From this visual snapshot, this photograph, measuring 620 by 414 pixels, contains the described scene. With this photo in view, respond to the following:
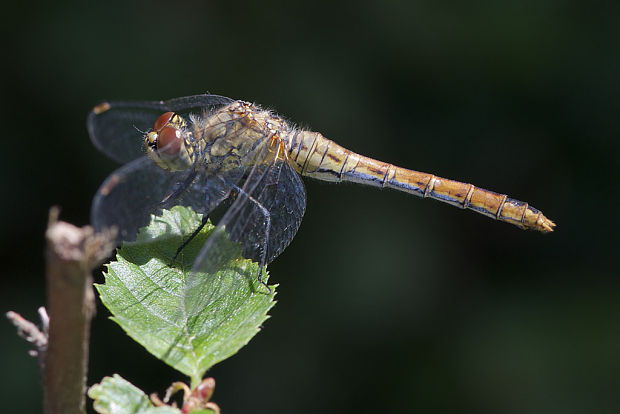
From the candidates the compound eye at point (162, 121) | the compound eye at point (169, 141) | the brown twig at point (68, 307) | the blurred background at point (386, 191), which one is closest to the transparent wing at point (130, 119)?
Answer: the compound eye at point (162, 121)

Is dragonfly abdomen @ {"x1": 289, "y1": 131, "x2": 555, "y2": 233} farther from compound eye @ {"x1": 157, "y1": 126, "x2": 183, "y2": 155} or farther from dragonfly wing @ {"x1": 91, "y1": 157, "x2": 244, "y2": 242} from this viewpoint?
compound eye @ {"x1": 157, "y1": 126, "x2": 183, "y2": 155}

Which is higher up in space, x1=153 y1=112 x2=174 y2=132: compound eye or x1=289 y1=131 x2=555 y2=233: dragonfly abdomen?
x1=289 y1=131 x2=555 y2=233: dragonfly abdomen

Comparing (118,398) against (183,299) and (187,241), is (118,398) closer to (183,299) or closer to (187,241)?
(183,299)

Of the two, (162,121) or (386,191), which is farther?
(386,191)

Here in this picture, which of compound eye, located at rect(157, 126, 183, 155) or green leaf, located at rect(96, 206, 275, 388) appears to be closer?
green leaf, located at rect(96, 206, 275, 388)

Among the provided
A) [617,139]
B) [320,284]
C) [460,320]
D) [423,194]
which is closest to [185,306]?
[423,194]

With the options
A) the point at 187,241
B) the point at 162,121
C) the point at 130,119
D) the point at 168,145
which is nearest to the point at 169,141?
the point at 168,145

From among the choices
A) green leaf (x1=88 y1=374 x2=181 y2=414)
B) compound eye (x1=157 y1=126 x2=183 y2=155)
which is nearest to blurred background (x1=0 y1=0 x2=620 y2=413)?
compound eye (x1=157 y1=126 x2=183 y2=155)

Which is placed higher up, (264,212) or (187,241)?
(264,212)
